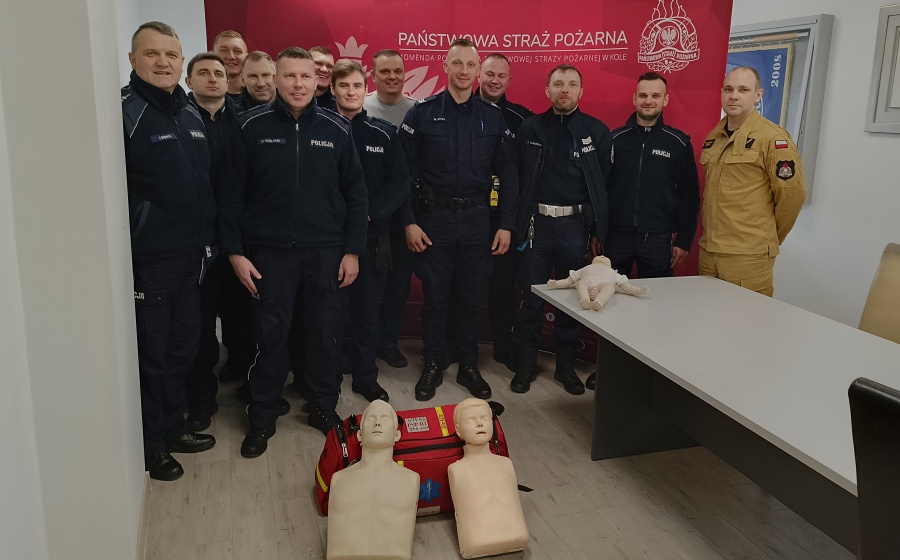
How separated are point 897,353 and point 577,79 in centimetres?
207

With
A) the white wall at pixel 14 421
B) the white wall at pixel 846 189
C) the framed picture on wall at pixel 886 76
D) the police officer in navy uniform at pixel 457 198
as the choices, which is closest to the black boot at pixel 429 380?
the police officer in navy uniform at pixel 457 198

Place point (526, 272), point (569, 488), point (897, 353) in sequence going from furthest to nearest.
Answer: point (526, 272)
point (569, 488)
point (897, 353)

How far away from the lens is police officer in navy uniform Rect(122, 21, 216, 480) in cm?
274

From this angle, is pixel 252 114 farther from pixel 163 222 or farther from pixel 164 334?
pixel 164 334

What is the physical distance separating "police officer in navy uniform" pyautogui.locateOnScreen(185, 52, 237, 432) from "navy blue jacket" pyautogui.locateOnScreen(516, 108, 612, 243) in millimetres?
1528

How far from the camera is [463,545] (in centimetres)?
249

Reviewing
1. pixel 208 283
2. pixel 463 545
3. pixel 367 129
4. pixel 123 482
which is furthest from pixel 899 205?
pixel 123 482

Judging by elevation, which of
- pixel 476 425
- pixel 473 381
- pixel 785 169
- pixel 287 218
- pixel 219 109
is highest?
pixel 219 109

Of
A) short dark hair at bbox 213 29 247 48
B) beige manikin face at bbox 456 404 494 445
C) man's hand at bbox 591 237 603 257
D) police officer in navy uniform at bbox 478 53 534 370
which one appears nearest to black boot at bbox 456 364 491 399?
police officer in navy uniform at bbox 478 53 534 370

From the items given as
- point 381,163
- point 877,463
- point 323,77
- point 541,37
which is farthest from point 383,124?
point 877,463

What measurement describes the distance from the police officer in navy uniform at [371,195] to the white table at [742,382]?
35.1 inches

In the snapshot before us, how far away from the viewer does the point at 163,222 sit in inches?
110

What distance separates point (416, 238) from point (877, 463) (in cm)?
294

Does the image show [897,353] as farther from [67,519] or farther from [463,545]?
[67,519]
